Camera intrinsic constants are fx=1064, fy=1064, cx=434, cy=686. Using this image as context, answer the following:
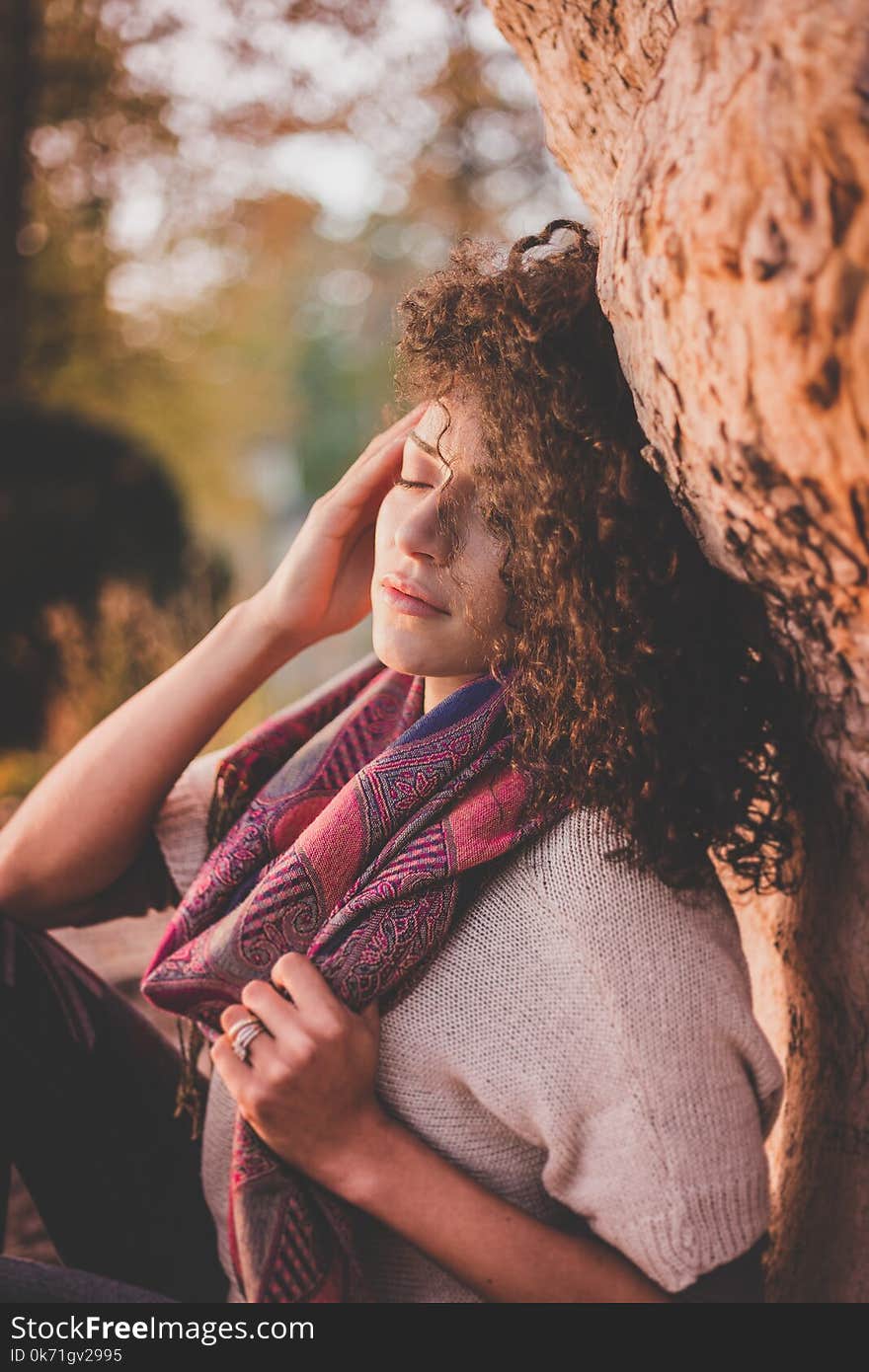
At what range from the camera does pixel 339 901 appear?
5.28ft

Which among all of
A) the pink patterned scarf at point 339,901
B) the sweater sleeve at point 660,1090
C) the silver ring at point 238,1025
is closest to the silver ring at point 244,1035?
the silver ring at point 238,1025

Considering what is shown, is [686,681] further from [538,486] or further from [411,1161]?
[411,1161]

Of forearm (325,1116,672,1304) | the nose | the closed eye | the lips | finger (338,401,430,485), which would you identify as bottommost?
forearm (325,1116,672,1304)

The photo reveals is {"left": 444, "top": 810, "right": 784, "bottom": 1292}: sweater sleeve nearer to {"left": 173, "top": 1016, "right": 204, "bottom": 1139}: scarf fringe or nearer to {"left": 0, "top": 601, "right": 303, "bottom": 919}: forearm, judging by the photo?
{"left": 173, "top": 1016, "right": 204, "bottom": 1139}: scarf fringe

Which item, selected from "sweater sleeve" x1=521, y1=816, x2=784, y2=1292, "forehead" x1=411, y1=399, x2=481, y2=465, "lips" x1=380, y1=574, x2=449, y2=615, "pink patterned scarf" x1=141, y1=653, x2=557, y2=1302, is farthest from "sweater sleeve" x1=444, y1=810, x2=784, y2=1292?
"forehead" x1=411, y1=399, x2=481, y2=465

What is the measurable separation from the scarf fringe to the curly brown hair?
0.82 metres

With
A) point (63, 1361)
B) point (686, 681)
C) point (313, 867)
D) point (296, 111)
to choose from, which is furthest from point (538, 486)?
point (296, 111)

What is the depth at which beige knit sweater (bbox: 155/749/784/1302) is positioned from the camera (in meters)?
1.31

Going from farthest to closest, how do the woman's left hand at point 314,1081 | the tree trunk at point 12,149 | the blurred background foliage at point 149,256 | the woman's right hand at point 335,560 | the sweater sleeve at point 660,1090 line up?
the tree trunk at point 12,149
the blurred background foliage at point 149,256
the woman's right hand at point 335,560
the woman's left hand at point 314,1081
the sweater sleeve at point 660,1090

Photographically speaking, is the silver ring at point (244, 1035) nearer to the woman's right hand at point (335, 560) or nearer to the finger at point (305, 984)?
the finger at point (305, 984)

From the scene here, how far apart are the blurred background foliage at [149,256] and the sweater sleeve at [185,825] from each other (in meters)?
0.80

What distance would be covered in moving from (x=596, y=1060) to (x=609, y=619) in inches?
22.1

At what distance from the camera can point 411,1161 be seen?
143 centimetres

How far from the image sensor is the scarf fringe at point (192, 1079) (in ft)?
6.13
